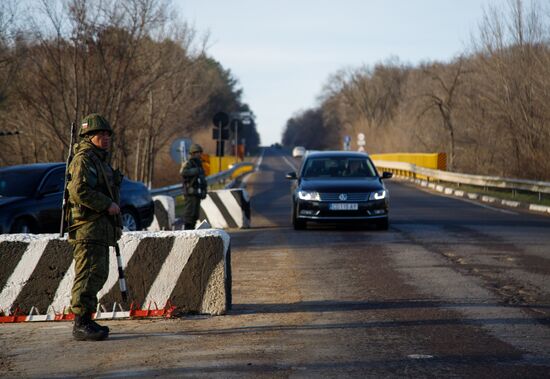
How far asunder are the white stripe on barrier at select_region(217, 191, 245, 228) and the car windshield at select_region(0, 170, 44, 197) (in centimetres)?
511

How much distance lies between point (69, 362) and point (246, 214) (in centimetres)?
1313

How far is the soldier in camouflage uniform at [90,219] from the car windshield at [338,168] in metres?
11.8

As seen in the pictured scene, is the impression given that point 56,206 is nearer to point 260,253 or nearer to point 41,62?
point 260,253

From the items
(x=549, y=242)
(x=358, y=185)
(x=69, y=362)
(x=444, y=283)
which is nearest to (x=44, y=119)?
(x=358, y=185)

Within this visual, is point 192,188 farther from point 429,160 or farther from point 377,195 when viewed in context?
point 429,160

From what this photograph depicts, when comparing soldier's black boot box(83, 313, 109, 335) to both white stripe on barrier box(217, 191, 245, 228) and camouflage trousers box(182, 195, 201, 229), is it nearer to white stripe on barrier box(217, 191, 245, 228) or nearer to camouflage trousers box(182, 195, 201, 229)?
camouflage trousers box(182, 195, 201, 229)

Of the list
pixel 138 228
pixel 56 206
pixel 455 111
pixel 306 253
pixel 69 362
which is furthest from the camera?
pixel 455 111

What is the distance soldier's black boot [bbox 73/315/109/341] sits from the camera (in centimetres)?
774

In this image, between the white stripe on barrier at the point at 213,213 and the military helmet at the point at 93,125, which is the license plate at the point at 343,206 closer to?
Answer: the white stripe on barrier at the point at 213,213

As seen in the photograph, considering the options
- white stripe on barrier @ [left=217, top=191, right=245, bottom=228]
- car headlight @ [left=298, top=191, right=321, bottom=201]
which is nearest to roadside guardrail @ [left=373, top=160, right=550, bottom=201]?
car headlight @ [left=298, top=191, right=321, bottom=201]

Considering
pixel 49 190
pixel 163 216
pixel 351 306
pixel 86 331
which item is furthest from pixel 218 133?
pixel 86 331

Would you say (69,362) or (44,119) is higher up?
(44,119)

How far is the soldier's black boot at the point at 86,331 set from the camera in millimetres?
7742

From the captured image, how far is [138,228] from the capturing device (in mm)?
17672
